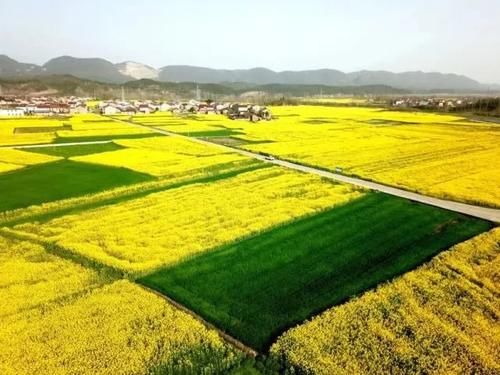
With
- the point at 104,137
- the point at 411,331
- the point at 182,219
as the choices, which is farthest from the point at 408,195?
the point at 104,137

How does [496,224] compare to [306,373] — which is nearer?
[306,373]

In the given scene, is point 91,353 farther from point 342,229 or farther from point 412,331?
point 342,229

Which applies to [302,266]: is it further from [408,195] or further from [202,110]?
[202,110]

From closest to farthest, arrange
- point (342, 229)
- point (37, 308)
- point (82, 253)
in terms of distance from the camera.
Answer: point (37, 308), point (82, 253), point (342, 229)

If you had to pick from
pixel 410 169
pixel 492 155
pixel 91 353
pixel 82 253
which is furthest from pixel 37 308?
pixel 492 155

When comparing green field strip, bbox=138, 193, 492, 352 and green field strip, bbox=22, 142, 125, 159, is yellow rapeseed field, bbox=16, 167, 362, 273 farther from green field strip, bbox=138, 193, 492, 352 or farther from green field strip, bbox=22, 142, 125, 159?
green field strip, bbox=22, 142, 125, 159

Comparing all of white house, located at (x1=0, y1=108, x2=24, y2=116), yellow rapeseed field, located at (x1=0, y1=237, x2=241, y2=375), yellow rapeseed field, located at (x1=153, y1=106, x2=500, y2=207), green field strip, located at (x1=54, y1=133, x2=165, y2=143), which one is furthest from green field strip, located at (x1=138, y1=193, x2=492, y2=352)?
white house, located at (x1=0, y1=108, x2=24, y2=116)
